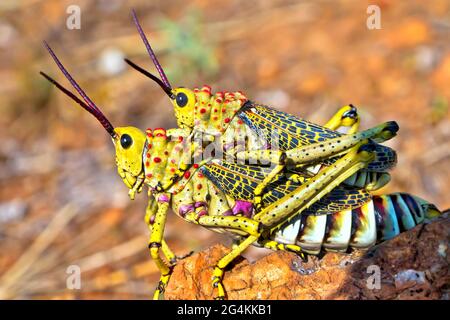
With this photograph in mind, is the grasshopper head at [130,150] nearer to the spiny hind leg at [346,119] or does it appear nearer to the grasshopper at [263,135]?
the grasshopper at [263,135]

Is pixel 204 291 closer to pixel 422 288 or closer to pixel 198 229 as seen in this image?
pixel 422 288

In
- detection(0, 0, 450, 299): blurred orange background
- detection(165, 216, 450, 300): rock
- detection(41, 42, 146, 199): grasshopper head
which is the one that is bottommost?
detection(165, 216, 450, 300): rock

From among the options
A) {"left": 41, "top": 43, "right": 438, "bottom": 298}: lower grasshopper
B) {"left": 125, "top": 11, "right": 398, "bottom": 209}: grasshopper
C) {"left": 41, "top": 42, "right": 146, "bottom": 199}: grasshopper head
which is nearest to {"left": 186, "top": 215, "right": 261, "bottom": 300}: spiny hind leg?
{"left": 41, "top": 43, "right": 438, "bottom": 298}: lower grasshopper

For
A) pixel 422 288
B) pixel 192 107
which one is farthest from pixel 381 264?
pixel 192 107

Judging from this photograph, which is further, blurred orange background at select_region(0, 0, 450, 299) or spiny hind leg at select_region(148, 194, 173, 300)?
blurred orange background at select_region(0, 0, 450, 299)

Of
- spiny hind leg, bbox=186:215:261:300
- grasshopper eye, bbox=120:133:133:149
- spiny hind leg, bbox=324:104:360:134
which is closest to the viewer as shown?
spiny hind leg, bbox=186:215:261:300

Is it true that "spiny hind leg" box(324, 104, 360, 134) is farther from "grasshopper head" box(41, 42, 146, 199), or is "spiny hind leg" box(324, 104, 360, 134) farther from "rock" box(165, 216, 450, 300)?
"grasshopper head" box(41, 42, 146, 199)
